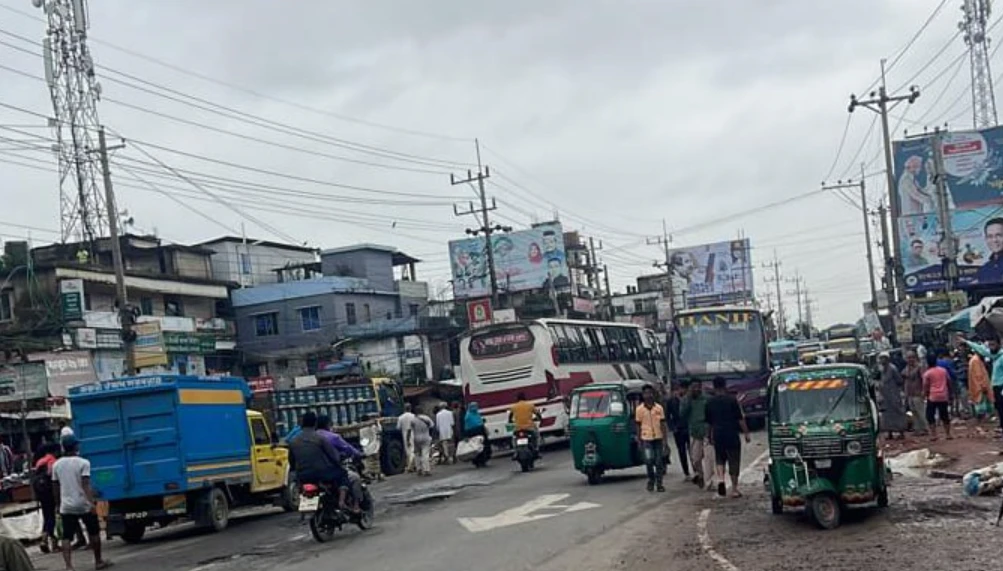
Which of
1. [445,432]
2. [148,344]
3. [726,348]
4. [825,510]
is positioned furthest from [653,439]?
[148,344]

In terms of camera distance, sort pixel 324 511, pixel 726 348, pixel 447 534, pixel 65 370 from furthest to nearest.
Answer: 1. pixel 726 348
2. pixel 65 370
3. pixel 324 511
4. pixel 447 534

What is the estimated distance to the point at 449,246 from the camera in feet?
245

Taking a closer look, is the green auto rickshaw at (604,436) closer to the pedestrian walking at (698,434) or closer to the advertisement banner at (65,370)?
the pedestrian walking at (698,434)

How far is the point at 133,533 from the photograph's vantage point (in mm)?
18984

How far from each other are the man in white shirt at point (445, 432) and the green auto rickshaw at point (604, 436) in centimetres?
1180

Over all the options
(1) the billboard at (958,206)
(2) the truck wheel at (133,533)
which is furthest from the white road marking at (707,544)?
(1) the billboard at (958,206)

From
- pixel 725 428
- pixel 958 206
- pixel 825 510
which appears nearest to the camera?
pixel 825 510

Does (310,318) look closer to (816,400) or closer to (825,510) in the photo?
(816,400)

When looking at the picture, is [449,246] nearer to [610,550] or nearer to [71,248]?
[71,248]

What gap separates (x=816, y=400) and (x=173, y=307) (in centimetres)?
4456

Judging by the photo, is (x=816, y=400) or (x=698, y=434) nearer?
(x=816, y=400)

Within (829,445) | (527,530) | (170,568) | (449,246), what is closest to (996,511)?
(829,445)

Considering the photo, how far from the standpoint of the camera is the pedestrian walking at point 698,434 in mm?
17953

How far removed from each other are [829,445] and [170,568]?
335 inches
